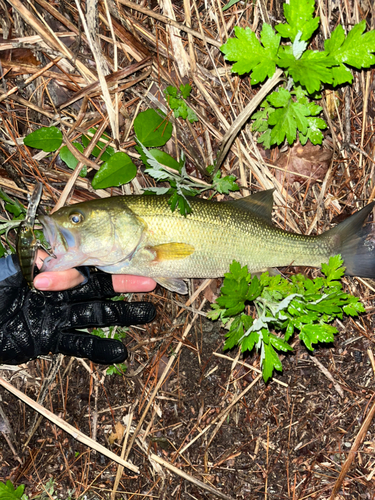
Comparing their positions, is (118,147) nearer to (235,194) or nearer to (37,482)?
(235,194)

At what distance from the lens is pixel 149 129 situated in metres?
4.74

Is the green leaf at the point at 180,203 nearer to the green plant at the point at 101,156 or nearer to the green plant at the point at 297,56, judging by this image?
the green plant at the point at 101,156

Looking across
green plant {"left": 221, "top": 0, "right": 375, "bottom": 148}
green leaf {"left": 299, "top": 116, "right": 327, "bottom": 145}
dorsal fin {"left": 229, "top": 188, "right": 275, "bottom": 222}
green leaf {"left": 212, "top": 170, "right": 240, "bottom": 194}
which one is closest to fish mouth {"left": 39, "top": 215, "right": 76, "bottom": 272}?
green leaf {"left": 212, "top": 170, "right": 240, "bottom": 194}

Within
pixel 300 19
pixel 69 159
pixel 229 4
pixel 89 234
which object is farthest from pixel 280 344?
pixel 229 4

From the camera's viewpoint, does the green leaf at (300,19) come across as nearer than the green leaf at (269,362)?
Yes

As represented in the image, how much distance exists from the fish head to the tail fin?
2106 millimetres

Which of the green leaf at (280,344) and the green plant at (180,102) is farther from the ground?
the green plant at (180,102)

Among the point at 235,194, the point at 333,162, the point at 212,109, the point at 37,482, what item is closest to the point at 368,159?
the point at 333,162

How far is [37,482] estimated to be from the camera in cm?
516

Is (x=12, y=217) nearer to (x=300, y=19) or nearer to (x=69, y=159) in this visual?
(x=69, y=159)

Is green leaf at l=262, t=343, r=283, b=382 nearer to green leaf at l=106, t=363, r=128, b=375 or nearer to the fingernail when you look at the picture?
green leaf at l=106, t=363, r=128, b=375

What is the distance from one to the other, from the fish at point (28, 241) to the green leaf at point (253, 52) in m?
2.38

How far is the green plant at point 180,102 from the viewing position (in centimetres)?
475

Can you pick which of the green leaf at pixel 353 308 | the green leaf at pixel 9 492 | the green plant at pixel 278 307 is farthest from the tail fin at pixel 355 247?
the green leaf at pixel 9 492
